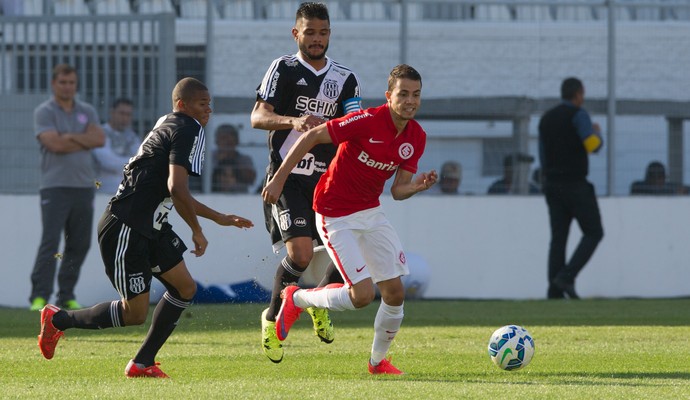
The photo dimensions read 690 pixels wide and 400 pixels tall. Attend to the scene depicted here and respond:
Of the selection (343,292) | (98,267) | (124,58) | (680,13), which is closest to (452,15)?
(680,13)

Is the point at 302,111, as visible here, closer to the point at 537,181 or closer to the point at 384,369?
the point at 384,369

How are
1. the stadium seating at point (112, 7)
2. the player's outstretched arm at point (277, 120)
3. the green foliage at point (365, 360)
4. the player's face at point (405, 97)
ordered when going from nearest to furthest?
the green foliage at point (365, 360)
the player's face at point (405, 97)
the player's outstretched arm at point (277, 120)
the stadium seating at point (112, 7)

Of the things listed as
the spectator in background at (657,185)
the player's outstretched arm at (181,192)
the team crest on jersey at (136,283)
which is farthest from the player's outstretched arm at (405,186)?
the spectator in background at (657,185)

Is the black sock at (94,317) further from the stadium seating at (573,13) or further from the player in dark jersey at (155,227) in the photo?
the stadium seating at (573,13)

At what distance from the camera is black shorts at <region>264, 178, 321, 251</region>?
870 centimetres

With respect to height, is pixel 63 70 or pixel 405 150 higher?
pixel 63 70

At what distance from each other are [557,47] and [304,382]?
32.2ft

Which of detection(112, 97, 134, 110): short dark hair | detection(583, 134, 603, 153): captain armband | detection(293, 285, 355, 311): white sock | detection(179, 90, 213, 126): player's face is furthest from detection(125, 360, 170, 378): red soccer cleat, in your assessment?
detection(583, 134, 603, 153): captain armband

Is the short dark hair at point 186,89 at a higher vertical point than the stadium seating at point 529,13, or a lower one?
lower

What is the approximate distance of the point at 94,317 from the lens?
7.93 meters

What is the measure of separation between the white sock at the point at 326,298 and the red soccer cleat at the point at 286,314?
0.14ft

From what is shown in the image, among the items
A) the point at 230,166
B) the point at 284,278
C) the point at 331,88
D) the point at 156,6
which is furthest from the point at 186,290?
the point at 156,6

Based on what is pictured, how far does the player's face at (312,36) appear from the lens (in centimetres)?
874

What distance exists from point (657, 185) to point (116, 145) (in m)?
6.52
